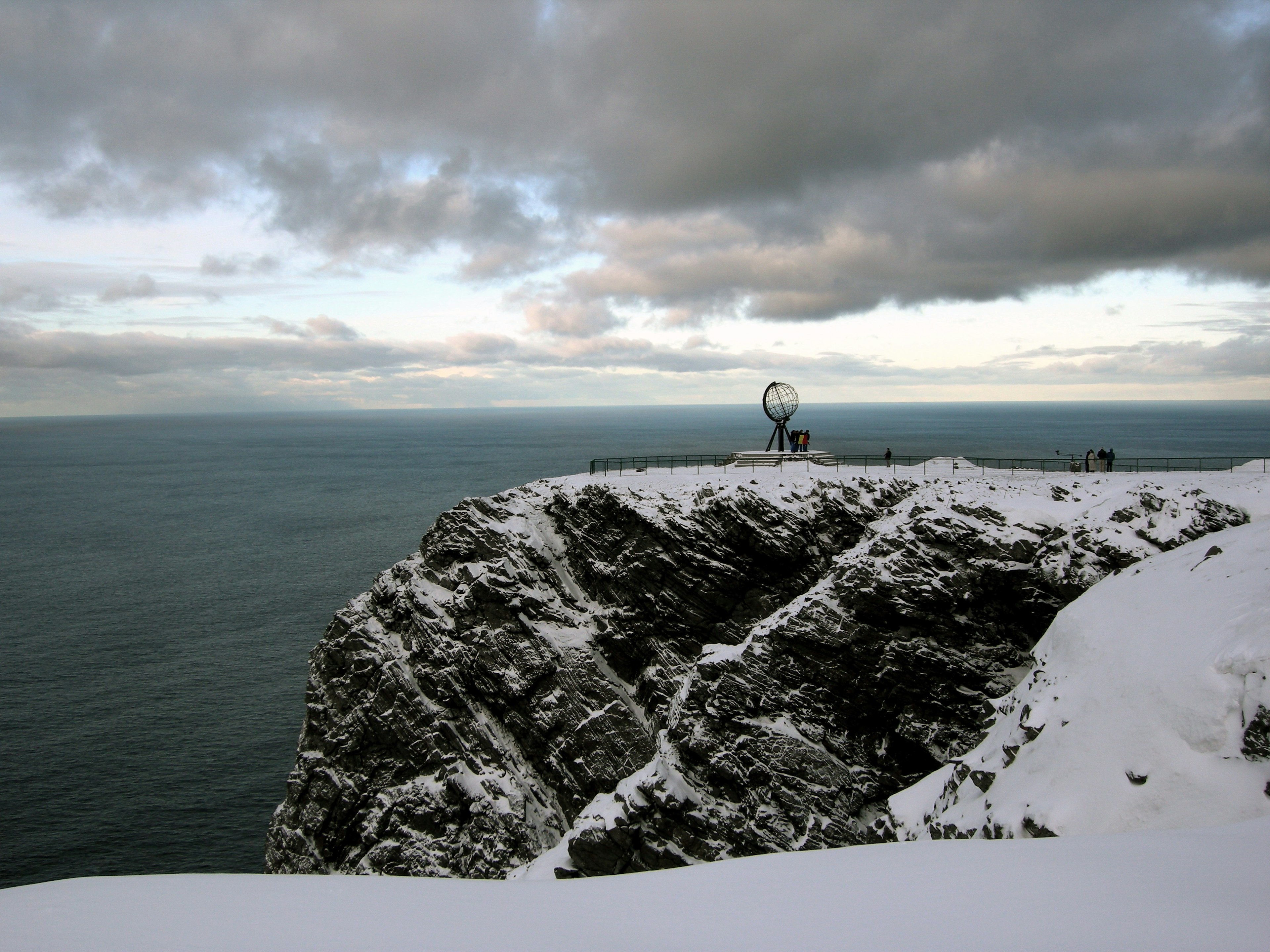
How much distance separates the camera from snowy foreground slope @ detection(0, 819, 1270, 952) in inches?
331

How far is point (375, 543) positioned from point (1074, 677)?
76.5m

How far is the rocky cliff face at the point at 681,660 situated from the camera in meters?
30.4

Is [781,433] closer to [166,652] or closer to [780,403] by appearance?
[780,403]

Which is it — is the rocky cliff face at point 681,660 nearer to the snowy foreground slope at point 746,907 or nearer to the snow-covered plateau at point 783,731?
the snow-covered plateau at point 783,731

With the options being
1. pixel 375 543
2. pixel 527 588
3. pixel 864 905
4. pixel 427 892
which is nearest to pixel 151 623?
pixel 375 543

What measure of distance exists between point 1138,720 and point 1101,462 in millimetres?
36903

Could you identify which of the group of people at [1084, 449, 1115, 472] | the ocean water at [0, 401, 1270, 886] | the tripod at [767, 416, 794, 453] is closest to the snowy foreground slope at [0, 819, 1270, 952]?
the ocean water at [0, 401, 1270, 886]

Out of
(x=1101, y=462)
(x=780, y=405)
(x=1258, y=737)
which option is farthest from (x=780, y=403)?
(x=1258, y=737)

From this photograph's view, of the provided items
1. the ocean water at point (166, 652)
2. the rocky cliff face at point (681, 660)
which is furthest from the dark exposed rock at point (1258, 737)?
the ocean water at point (166, 652)

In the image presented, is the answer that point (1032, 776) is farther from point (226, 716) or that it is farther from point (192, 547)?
point (192, 547)

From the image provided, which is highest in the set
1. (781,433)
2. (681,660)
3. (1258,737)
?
(781,433)

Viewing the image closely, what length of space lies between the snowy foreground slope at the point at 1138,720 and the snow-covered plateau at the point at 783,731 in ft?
0.30

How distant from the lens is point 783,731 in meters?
31.0

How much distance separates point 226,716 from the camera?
1823 inches
